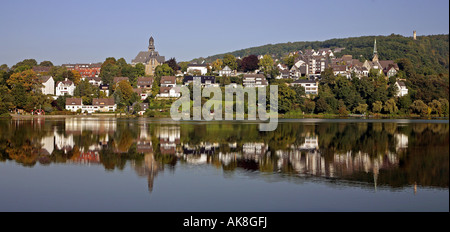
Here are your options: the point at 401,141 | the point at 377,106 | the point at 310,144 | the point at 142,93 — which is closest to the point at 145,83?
the point at 142,93

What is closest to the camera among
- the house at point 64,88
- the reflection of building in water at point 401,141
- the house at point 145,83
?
the reflection of building in water at point 401,141

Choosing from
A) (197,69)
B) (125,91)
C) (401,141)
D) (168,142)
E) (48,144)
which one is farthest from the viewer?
(197,69)

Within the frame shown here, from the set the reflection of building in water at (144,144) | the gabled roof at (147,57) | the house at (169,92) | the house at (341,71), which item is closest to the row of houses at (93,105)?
the house at (169,92)

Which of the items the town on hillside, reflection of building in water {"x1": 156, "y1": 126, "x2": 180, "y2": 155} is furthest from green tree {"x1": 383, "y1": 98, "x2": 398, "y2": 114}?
reflection of building in water {"x1": 156, "y1": 126, "x2": 180, "y2": 155}

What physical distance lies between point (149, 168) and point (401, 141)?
13090mm

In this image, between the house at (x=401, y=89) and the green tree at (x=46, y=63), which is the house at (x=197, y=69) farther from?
the house at (x=401, y=89)

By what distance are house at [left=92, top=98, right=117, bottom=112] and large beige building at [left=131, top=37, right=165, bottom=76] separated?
24844mm

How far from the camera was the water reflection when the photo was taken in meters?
13.5

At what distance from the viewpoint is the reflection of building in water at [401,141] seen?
65.3 feet

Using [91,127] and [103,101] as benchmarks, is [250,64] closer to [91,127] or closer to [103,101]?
[103,101]

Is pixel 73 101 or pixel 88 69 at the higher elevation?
pixel 88 69

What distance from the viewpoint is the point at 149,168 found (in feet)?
47.3

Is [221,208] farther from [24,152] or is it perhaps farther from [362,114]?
[362,114]

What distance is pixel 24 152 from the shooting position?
17906 millimetres
